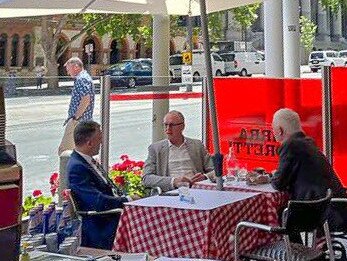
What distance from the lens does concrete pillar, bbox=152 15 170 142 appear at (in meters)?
8.80

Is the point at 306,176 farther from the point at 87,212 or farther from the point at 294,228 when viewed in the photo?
the point at 87,212

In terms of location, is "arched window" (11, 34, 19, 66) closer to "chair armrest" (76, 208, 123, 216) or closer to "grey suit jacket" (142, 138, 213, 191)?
"grey suit jacket" (142, 138, 213, 191)

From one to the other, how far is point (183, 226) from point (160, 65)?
17.0 feet

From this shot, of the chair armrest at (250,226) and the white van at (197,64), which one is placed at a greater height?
the white van at (197,64)

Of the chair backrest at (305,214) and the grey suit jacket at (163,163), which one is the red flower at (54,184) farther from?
the chair backrest at (305,214)

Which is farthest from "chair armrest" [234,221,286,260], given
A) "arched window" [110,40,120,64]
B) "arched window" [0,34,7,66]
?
"arched window" [110,40,120,64]

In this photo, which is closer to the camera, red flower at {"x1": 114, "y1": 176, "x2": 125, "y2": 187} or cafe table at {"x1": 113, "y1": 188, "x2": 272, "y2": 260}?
cafe table at {"x1": 113, "y1": 188, "x2": 272, "y2": 260}

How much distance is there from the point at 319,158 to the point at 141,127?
24.7 ft

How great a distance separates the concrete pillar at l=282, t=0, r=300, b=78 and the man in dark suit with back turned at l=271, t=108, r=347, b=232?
5063mm

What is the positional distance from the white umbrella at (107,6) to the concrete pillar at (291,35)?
2.64 m

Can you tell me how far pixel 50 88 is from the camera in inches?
413

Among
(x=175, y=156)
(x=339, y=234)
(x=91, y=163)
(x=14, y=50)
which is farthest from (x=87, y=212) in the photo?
(x=14, y=50)

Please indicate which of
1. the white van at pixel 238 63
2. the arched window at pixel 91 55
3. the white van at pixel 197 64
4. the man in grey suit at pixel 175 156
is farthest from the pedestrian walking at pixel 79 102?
the arched window at pixel 91 55

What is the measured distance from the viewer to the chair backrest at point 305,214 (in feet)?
13.8
